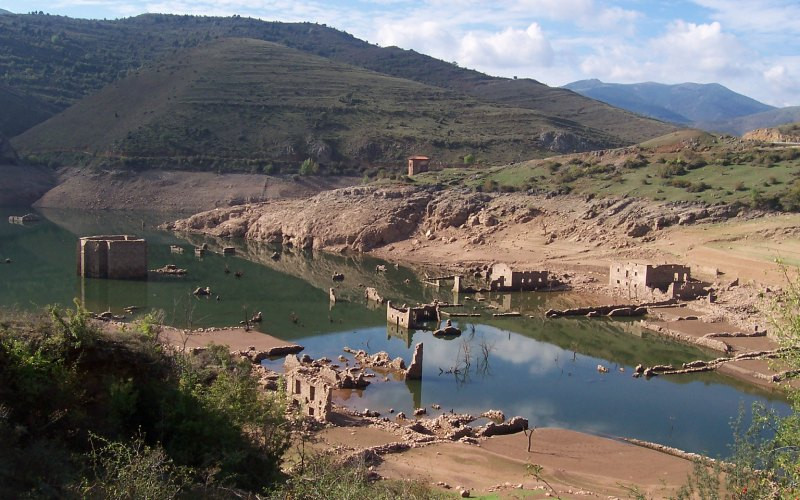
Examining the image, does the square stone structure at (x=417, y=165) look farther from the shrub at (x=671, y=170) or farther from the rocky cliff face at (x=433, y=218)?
A: the shrub at (x=671, y=170)

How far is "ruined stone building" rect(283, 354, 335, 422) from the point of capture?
22500 mm

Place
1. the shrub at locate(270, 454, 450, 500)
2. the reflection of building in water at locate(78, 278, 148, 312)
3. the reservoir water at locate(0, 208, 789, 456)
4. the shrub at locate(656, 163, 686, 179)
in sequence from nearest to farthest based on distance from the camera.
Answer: the shrub at locate(270, 454, 450, 500) < the reservoir water at locate(0, 208, 789, 456) < the reflection of building in water at locate(78, 278, 148, 312) < the shrub at locate(656, 163, 686, 179)

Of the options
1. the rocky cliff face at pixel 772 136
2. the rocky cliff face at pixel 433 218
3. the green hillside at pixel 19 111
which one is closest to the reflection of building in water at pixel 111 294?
the rocky cliff face at pixel 433 218

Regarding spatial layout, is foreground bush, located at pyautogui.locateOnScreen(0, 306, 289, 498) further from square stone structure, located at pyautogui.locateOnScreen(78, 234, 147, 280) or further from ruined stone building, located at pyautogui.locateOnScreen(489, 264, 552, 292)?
ruined stone building, located at pyautogui.locateOnScreen(489, 264, 552, 292)

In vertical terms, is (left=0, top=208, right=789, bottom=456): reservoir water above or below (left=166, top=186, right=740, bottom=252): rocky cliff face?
below

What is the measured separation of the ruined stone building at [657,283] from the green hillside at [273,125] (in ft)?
159

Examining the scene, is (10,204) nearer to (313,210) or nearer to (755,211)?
(313,210)

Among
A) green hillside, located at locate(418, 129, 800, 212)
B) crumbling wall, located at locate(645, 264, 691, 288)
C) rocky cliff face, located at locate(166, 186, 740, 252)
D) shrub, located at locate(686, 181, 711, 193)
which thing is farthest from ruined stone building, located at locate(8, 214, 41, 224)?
shrub, located at locate(686, 181, 711, 193)

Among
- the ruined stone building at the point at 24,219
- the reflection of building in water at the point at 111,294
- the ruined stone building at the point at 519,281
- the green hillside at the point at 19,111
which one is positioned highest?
the green hillside at the point at 19,111

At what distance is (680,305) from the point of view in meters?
41.8

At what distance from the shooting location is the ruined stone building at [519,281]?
47.6m

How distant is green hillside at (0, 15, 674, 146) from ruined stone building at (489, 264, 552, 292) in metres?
58.5

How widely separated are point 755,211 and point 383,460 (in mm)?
41108

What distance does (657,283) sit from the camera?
44219 millimetres
